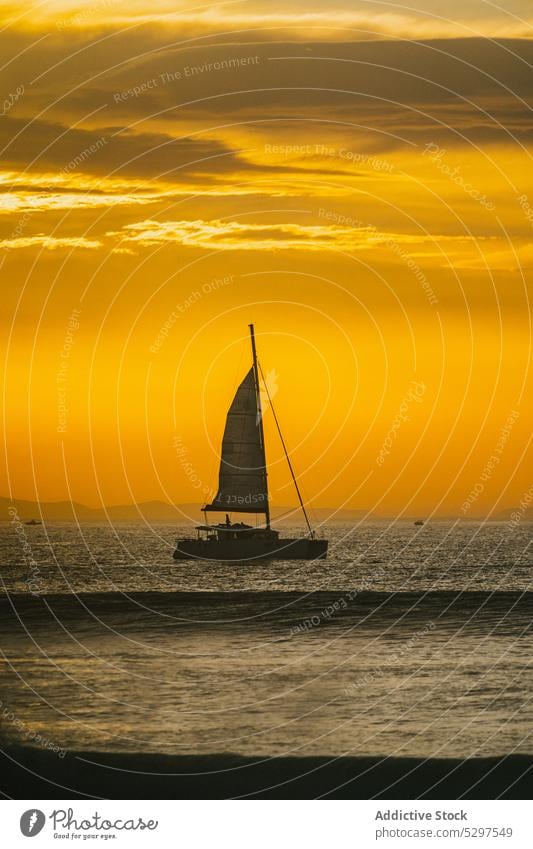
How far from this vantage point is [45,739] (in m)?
40.2

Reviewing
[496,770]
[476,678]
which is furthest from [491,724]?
[476,678]

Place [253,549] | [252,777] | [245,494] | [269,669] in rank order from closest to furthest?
[252,777] → [269,669] → [245,494] → [253,549]

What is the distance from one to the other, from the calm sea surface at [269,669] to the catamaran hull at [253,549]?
16.0 meters

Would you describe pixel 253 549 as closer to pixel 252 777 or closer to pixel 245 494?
pixel 245 494

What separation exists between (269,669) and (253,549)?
71.1 meters

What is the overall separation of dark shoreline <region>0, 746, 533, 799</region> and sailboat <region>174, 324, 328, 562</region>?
67.8 meters

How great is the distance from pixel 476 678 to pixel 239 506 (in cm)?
6914

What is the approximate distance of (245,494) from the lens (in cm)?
11881

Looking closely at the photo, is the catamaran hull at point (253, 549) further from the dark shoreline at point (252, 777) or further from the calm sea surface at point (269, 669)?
the dark shoreline at point (252, 777)

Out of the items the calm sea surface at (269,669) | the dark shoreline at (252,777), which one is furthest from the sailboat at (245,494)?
the dark shoreline at (252,777)

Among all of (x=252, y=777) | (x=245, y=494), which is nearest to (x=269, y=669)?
(x=252, y=777)

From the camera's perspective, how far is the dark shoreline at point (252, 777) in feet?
114

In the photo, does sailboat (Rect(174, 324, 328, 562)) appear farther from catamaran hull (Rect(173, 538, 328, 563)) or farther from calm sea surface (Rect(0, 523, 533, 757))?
calm sea surface (Rect(0, 523, 533, 757))
